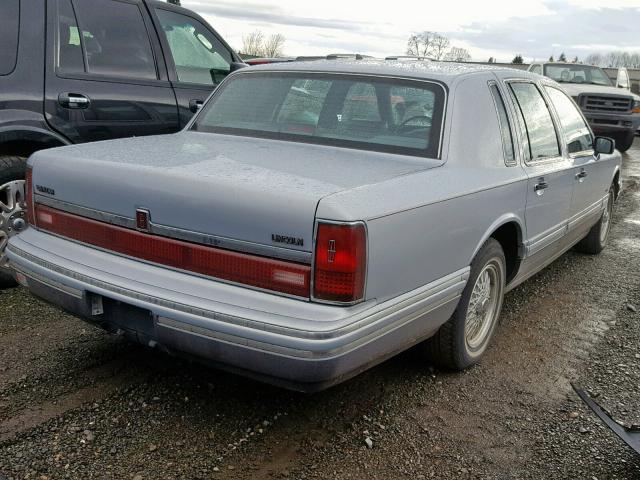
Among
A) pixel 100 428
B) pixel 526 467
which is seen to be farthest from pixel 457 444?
pixel 100 428

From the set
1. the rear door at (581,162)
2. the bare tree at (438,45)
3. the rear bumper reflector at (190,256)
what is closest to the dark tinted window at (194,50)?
the rear bumper reflector at (190,256)

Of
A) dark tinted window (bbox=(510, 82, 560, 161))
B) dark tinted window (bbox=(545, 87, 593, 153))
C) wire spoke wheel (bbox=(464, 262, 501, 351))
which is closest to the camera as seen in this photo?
wire spoke wheel (bbox=(464, 262, 501, 351))

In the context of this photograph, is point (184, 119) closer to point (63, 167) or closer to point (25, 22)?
point (25, 22)

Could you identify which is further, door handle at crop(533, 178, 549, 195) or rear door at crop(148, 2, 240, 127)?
rear door at crop(148, 2, 240, 127)

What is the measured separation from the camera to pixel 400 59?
4375 mm

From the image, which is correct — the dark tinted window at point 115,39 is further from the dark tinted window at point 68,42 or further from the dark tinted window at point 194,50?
the dark tinted window at point 194,50

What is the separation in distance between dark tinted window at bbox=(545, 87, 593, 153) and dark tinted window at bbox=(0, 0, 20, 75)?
11.7ft

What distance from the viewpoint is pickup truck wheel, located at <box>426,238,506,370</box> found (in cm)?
341

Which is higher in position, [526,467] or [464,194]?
[464,194]

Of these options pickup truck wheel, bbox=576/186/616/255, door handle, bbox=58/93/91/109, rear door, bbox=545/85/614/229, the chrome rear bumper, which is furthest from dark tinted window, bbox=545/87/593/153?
door handle, bbox=58/93/91/109

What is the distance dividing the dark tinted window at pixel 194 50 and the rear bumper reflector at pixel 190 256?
2.71m

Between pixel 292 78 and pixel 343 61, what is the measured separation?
39 cm

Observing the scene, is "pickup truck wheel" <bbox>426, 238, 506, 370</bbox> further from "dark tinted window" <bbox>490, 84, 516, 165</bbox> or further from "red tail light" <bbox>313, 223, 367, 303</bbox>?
"red tail light" <bbox>313, 223, 367, 303</bbox>

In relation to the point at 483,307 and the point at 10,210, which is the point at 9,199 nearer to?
the point at 10,210
